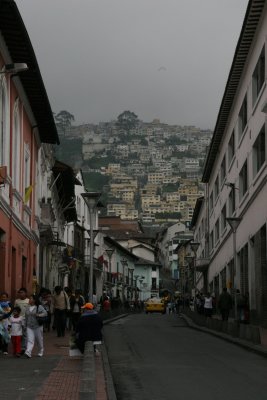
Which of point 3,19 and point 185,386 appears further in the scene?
point 3,19

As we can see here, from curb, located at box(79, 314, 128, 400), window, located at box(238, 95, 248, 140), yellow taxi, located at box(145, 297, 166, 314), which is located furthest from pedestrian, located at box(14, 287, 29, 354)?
yellow taxi, located at box(145, 297, 166, 314)

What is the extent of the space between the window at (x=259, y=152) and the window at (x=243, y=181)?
3131 mm

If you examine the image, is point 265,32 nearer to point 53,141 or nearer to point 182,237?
point 53,141

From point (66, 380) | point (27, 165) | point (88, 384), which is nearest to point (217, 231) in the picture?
point (27, 165)

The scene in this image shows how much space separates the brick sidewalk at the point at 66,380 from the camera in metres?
11.0

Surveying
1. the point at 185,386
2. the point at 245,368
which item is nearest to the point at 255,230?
the point at 245,368

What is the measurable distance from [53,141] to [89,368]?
23.6 metres

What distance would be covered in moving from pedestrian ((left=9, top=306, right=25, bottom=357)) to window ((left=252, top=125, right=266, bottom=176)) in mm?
15444

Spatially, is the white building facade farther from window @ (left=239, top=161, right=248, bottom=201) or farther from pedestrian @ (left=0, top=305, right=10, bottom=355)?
pedestrian @ (left=0, top=305, right=10, bottom=355)

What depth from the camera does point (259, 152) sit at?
32.8m

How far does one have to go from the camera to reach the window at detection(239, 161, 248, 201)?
37531 mm

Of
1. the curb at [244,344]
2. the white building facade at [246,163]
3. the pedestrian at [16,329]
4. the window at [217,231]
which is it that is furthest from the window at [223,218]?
the pedestrian at [16,329]

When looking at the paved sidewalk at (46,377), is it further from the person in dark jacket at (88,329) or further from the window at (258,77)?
the window at (258,77)

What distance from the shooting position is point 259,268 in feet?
103
